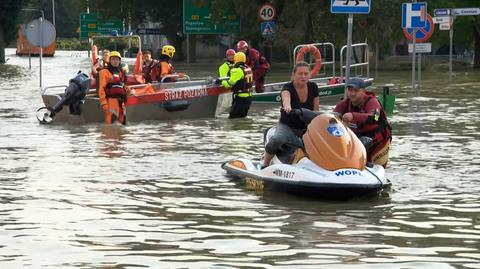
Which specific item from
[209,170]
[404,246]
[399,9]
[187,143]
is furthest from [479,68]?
[404,246]

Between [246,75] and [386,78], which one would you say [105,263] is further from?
[386,78]

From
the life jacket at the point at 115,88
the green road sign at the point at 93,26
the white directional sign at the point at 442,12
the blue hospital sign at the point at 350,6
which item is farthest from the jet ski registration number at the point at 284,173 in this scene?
the green road sign at the point at 93,26

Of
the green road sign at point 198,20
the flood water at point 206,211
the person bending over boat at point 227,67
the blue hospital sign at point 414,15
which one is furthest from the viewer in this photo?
the green road sign at point 198,20

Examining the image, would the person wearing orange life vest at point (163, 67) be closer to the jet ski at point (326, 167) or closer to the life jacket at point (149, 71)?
the life jacket at point (149, 71)

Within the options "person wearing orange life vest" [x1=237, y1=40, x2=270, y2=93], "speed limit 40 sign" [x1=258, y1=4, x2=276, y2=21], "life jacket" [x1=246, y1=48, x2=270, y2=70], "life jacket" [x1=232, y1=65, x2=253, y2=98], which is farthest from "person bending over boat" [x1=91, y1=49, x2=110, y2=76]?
"speed limit 40 sign" [x1=258, y1=4, x2=276, y2=21]

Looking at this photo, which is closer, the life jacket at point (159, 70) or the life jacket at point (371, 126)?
the life jacket at point (371, 126)

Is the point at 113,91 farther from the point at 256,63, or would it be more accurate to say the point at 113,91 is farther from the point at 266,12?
the point at 266,12

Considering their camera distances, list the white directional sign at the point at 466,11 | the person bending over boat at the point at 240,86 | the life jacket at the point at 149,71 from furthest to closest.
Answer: the white directional sign at the point at 466,11 < the life jacket at the point at 149,71 < the person bending over boat at the point at 240,86

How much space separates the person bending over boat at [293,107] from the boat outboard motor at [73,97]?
9945mm

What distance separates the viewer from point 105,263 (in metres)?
7.91

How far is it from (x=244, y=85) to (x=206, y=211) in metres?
12.7

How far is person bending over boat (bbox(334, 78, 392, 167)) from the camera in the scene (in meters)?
12.2

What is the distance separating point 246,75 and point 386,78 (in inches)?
795

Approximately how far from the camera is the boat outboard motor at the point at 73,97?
21812 millimetres
